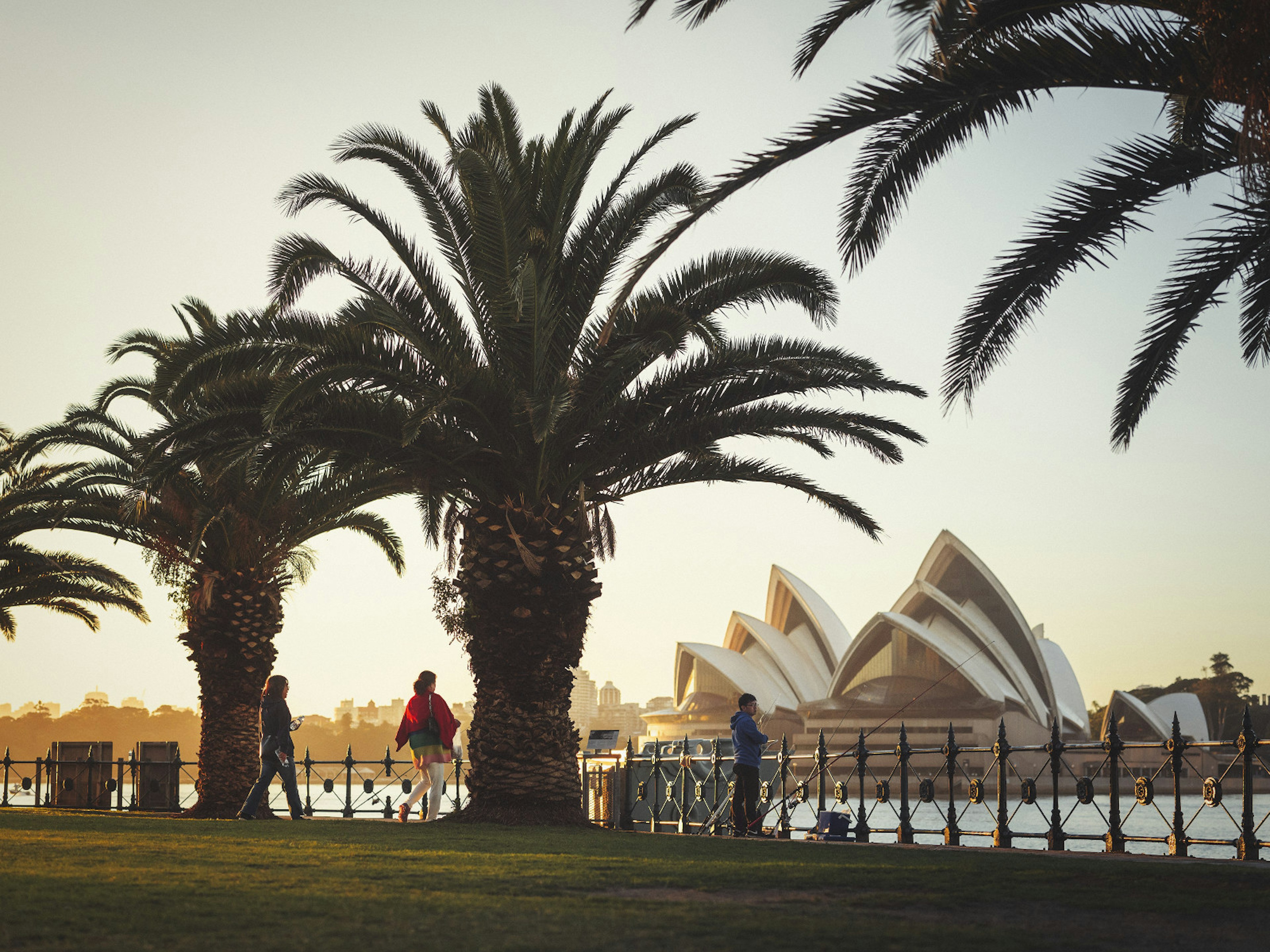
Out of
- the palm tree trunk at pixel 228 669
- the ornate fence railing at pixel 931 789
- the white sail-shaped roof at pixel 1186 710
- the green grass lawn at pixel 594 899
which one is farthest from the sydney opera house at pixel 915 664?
the green grass lawn at pixel 594 899

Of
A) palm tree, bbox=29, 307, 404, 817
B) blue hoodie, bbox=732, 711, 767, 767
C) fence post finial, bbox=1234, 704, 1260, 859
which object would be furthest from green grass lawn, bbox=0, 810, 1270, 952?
palm tree, bbox=29, 307, 404, 817

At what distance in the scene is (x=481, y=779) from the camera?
1210 centimetres

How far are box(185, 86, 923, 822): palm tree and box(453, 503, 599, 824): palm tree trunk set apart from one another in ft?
0.07

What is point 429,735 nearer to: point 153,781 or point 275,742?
point 275,742

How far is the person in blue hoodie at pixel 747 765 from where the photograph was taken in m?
11.7

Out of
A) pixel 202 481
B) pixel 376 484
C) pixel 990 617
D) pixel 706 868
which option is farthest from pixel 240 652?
pixel 990 617

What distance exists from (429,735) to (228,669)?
263 inches

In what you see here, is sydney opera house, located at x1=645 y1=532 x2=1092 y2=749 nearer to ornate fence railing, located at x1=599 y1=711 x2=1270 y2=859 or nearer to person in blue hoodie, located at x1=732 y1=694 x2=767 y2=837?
ornate fence railing, located at x1=599 y1=711 x2=1270 y2=859

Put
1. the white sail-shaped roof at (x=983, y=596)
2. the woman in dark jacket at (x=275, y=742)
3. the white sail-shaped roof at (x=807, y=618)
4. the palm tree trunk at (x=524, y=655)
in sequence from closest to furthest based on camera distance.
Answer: the palm tree trunk at (x=524, y=655), the woman in dark jacket at (x=275, y=742), the white sail-shaped roof at (x=983, y=596), the white sail-shaped roof at (x=807, y=618)

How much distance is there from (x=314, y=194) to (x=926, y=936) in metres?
10.2

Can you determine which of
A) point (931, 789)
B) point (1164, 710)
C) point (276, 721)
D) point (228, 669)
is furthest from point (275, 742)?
point (1164, 710)

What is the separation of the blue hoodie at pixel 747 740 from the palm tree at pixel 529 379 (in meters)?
1.77

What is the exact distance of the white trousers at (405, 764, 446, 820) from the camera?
39.7ft

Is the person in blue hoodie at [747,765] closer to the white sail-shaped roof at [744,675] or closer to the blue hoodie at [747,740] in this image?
the blue hoodie at [747,740]
